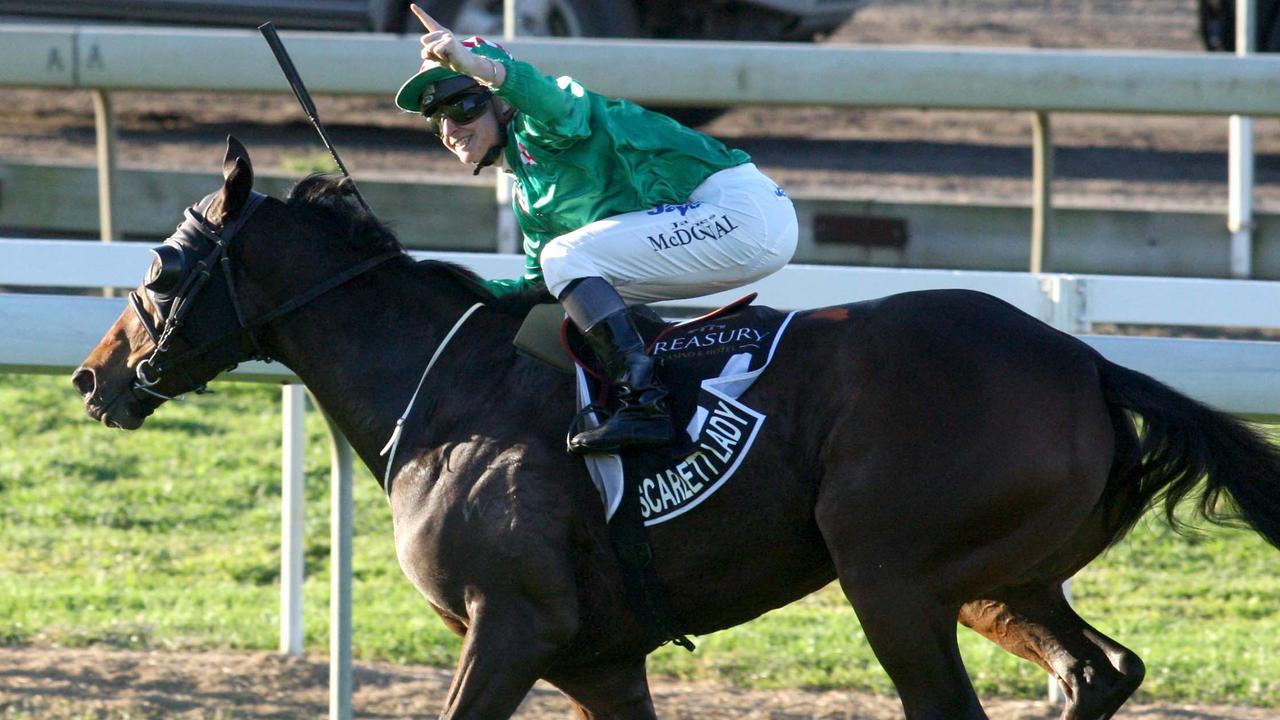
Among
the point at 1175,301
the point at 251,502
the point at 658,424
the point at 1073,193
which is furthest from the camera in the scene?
the point at 1073,193

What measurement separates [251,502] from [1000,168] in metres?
5.70

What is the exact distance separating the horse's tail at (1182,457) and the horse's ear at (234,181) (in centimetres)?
199

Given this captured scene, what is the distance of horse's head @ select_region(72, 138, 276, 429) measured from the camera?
13.4 ft

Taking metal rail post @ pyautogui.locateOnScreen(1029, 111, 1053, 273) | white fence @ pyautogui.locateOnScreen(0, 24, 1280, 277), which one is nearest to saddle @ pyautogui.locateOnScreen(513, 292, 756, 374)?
metal rail post @ pyautogui.locateOnScreen(1029, 111, 1053, 273)

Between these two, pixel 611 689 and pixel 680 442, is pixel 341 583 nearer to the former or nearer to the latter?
pixel 611 689

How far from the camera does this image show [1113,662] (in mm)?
4098

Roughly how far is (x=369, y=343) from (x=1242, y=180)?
5097mm

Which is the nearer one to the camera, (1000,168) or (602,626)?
(602,626)

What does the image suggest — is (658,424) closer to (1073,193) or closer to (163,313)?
(163,313)

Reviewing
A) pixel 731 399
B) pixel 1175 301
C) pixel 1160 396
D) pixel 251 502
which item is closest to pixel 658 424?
pixel 731 399

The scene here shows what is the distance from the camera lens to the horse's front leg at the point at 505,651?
3793 mm

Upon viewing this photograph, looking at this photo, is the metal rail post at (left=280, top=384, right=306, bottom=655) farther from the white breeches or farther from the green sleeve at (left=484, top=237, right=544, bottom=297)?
the white breeches

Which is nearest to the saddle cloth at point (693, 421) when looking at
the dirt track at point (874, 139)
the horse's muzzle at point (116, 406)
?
the horse's muzzle at point (116, 406)

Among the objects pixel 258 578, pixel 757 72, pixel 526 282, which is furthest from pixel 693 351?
pixel 757 72
